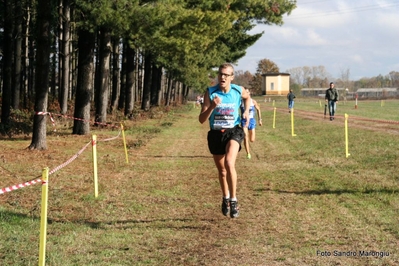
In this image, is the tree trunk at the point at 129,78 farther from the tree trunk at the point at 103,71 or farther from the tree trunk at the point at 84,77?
the tree trunk at the point at 84,77

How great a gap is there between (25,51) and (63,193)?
1126 inches

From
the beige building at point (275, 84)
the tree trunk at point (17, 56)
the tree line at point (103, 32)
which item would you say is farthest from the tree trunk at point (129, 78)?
the beige building at point (275, 84)

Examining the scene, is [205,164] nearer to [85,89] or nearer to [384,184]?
[384,184]

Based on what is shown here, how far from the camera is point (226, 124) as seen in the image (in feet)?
24.6

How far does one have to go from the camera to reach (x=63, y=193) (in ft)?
31.1

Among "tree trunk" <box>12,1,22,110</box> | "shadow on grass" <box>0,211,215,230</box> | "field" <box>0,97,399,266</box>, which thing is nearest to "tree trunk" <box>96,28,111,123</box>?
"tree trunk" <box>12,1,22,110</box>

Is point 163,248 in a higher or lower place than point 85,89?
lower

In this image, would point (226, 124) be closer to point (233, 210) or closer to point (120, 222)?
point (233, 210)

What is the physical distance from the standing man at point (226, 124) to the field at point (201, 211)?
0.63 meters

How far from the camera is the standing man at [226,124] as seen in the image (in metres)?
7.41

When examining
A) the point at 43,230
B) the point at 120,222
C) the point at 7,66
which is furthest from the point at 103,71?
the point at 43,230

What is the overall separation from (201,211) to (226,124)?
1572 millimetres

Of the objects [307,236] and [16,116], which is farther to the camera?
[16,116]

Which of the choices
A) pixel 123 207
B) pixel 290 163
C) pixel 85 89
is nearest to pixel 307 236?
pixel 123 207
